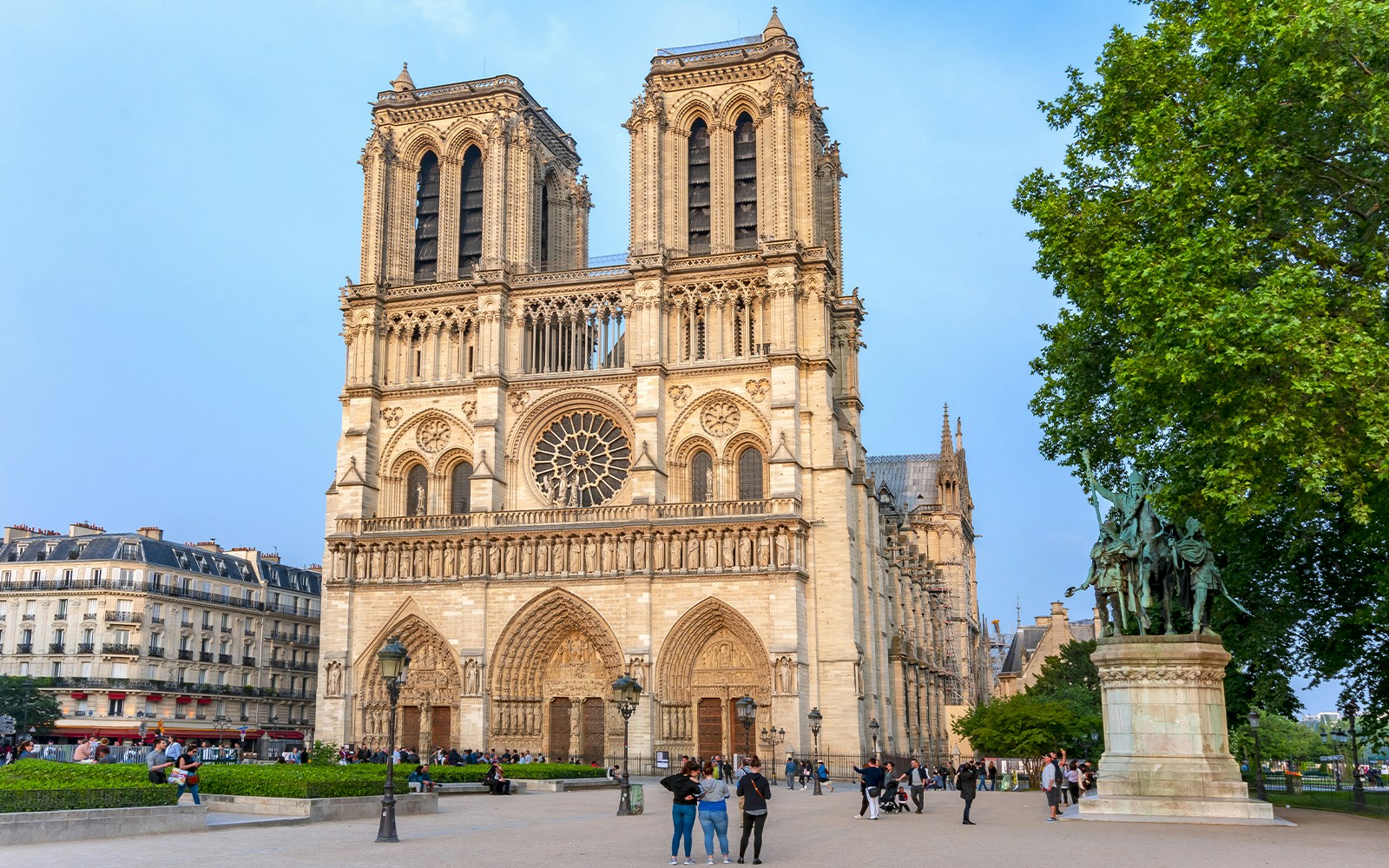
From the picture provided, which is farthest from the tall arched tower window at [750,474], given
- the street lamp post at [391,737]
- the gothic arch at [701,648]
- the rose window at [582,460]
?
the street lamp post at [391,737]

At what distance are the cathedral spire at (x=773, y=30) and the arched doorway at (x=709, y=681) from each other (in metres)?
19.8

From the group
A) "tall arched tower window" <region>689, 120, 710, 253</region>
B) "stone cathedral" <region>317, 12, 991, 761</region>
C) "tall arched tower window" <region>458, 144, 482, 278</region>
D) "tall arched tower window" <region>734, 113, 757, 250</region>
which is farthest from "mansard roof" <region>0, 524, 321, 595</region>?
"tall arched tower window" <region>734, 113, 757, 250</region>

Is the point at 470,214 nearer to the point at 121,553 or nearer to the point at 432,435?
the point at 432,435

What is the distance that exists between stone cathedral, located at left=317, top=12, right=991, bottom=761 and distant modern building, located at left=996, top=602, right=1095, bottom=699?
25.0 metres

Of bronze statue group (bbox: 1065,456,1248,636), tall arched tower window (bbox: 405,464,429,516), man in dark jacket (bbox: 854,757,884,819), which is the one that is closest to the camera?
bronze statue group (bbox: 1065,456,1248,636)

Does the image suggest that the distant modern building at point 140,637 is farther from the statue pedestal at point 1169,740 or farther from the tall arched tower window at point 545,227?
the statue pedestal at point 1169,740

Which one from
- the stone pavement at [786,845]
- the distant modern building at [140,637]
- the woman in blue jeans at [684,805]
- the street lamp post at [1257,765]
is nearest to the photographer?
the stone pavement at [786,845]

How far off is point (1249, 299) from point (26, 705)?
1673 inches

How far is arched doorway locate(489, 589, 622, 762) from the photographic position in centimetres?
4125

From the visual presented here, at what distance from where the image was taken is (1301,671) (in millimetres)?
23719

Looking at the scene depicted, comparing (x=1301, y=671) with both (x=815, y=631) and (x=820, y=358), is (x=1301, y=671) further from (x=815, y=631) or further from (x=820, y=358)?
(x=820, y=358)

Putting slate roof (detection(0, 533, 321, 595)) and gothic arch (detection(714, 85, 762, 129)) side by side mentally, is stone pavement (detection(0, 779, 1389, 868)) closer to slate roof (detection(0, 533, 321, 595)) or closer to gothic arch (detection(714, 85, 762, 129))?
gothic arch (detection(714, 85, 762, 129))

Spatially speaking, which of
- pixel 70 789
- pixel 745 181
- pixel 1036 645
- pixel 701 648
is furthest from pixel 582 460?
pixel 1036 645

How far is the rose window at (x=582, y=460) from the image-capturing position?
43.5 meters
